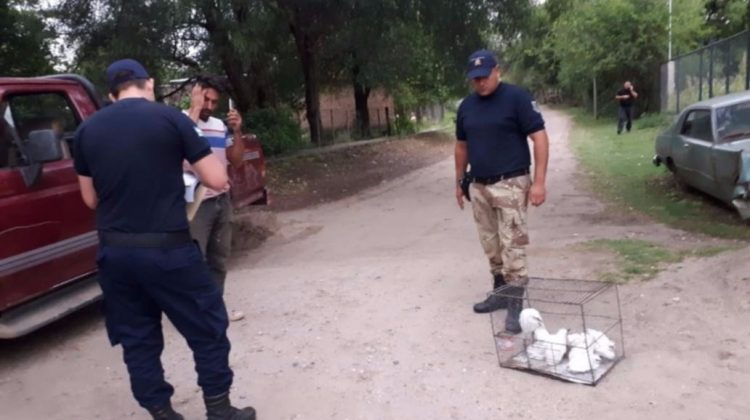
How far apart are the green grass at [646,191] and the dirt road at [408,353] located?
1.03 metres

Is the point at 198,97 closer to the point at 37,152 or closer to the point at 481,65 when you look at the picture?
the point at 37,152

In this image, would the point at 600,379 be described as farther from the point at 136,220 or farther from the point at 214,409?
the point at 136,220

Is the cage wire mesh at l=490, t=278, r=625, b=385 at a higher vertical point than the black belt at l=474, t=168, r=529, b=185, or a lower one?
lower

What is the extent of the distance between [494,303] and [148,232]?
102 inches

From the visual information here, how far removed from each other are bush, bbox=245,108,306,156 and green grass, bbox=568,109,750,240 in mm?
7256

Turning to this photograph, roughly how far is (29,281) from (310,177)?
11.5 meters

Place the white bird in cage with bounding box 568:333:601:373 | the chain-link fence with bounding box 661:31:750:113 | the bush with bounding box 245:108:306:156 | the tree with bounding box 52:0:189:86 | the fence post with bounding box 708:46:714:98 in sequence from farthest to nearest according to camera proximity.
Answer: the fence post with bounding box 708:46:714:98 < the bush with bounding box 245:108:306:156 < the chain-link fence with bounding box 661:31:750:113 < the tree with bounding box 52:0:189:86 < the white bird in cage with bounding box 568:333:601:373

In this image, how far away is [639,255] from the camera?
21.2 ft

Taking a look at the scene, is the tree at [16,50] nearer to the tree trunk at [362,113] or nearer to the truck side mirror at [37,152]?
the tree trunk at [362,113]

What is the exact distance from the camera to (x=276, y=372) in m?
4.44

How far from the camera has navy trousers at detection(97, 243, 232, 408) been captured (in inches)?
132

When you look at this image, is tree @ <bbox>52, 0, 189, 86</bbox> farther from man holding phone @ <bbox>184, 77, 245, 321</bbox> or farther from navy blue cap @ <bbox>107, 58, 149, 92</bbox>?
navy blue cap @ <bbox>107, 58, 149, 92</bbox>

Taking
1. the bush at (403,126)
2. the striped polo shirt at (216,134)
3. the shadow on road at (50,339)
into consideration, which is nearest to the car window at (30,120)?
the striped polo shirt at (216,134)

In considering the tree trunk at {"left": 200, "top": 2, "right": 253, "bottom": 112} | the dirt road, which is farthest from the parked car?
the tree trunk at {"left": 200, "top": 2, "right": 253, "bottom": 112}
